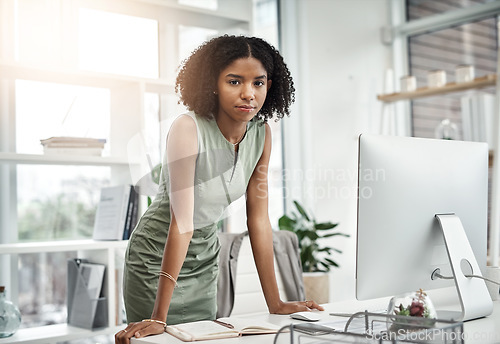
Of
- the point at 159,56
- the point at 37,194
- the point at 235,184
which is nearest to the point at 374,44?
the point at 159,56

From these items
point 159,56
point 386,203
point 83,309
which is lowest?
point 83,309

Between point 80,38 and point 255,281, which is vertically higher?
point 80,38

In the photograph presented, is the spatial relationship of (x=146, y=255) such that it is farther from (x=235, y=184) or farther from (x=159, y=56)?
(x=159, y=56)

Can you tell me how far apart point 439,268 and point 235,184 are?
1.92 ft

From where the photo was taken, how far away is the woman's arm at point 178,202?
139 cm

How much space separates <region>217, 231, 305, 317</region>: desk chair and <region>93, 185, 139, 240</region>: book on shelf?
17.6 inches

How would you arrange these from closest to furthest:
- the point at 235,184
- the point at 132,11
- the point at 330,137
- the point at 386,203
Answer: the point at 386,203
the point at 235,184
the point at 132,11
the point at 330,137

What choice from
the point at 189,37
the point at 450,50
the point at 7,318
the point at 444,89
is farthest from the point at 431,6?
the point at 7,318

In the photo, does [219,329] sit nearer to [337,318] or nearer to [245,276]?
[337,318]

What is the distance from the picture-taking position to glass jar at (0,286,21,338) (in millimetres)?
2375

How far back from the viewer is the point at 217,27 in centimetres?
336

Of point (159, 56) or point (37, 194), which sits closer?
point (37, 194)

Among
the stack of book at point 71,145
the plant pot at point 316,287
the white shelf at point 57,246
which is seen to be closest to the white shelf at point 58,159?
the stack of book at point 71,145

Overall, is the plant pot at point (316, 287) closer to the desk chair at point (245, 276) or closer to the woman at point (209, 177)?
the desk chair at point (245, 276)
